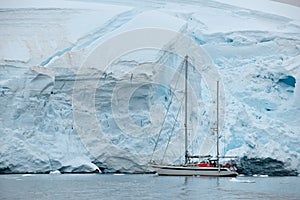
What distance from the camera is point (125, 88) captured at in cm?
1103

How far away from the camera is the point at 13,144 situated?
10.3 metres

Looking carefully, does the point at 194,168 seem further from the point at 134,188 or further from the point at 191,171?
the point at 134,188

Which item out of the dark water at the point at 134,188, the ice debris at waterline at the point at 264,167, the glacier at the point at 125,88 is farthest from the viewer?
the ice debris at waterline at the point at 264,167

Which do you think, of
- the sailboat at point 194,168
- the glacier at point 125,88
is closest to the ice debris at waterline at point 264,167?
the glacier at point 125,88

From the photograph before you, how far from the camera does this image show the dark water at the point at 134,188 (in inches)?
287

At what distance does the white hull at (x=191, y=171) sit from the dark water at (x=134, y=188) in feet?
1.58

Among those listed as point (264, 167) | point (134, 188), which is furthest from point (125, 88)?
point (134, 188)

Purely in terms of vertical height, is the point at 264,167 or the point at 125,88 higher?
the point at 125,88

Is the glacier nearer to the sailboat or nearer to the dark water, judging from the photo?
the sailboat

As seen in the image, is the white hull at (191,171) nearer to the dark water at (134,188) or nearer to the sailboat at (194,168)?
the sailboat at (194,168)

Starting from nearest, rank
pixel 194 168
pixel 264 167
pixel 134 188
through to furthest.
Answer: pixel 134 188, pixel 264 167, pixel 194 168

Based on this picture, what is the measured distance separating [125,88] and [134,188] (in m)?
3.08

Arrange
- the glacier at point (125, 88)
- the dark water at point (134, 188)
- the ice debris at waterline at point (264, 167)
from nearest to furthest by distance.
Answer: the dark water at point (134, 188) → the glacier at point (125, 88) → the ice debris at waterline at point (264, 167)

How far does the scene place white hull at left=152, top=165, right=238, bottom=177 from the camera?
10879mm
